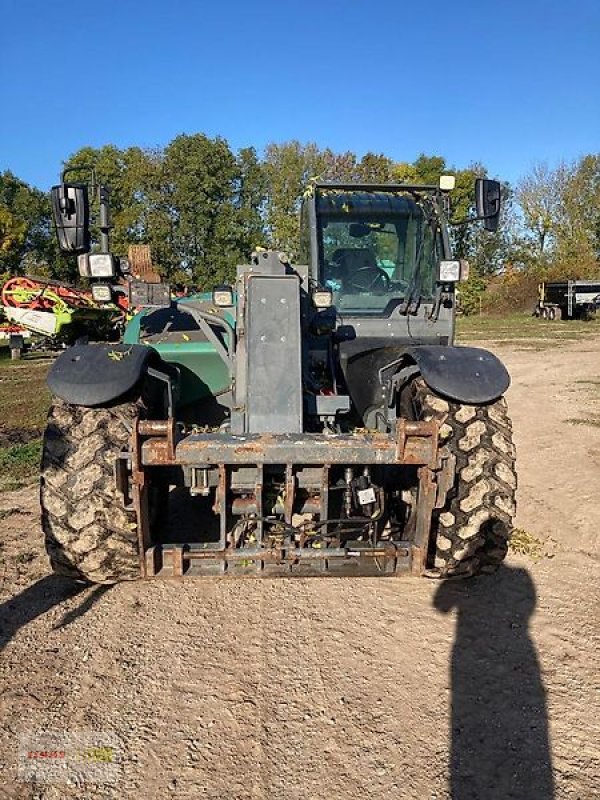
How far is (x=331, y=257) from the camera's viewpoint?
5430 mm

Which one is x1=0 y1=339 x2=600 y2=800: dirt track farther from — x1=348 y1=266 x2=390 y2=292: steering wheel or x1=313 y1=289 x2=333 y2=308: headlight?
x1=348 y1=266 x2=390 y2=292: steering wheel

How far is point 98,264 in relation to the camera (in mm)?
4145

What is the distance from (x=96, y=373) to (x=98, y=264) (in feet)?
2.49

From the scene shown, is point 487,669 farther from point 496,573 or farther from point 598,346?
point 598,346

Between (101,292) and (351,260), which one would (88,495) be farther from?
(351,260)

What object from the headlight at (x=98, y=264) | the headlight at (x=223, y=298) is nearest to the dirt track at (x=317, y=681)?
the headlight at (x=223, y=298)

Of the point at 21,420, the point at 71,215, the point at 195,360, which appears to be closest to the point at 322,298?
the point at 195,360

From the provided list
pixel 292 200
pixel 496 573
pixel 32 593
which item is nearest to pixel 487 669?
pixel 496 573

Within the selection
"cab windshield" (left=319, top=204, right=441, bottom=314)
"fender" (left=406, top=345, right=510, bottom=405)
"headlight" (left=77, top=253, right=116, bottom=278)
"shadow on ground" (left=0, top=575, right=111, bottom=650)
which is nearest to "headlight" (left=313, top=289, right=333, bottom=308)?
"fender" (left=406, top=345, right=510, bottom=405)

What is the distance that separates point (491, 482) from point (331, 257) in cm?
233

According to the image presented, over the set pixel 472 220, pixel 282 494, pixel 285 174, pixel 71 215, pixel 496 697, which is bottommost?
pixel 496 697

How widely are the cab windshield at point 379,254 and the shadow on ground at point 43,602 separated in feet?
9.11

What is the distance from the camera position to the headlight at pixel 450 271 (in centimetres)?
501

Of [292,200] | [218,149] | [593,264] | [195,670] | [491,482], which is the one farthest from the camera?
[593,264]
